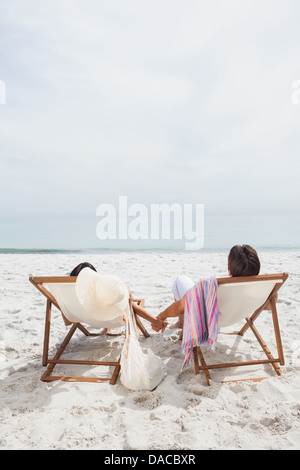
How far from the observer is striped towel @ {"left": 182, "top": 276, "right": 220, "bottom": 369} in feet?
7.87

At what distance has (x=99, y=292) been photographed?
7.89 feet

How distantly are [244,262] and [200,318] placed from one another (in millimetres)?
489

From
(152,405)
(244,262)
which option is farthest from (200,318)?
(152,405)

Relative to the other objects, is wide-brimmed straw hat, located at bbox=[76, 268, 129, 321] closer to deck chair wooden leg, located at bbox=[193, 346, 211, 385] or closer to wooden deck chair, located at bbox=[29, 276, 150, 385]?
wooden deck chair, located at bbox=[29, 276, 150, 385]

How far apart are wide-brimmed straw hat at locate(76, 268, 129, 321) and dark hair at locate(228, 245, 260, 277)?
0.77 metres

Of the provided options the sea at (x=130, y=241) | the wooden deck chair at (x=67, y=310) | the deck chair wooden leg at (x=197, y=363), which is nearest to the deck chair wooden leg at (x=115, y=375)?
the wooden deck chair at (x=67, y=310)

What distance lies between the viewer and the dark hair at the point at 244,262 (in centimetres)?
243

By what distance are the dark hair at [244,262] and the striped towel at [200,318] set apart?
0.24 metres

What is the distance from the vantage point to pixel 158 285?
5070 mm

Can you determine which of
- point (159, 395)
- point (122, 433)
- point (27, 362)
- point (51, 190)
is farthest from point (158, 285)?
point (51, 190)

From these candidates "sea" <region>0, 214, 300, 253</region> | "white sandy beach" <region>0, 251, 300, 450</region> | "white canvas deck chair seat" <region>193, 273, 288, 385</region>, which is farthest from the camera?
"sea" <region>0, 214, 300, 253</region>

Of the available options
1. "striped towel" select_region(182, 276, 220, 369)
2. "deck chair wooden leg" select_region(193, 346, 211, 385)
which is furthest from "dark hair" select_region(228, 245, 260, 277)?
"deck chair wooden leg" select_region(193, 346, 211, 385)

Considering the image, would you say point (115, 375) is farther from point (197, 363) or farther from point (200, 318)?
point (200, 318)

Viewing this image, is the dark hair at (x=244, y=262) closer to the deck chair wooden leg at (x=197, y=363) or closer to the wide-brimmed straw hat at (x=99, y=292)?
the deck chair wooden leg at (x=197, y=363)
